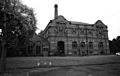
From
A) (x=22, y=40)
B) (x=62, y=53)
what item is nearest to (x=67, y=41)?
(x=62, y=53)

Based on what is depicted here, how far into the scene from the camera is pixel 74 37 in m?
44.8

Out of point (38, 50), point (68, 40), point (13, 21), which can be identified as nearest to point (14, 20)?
point (13, 21)

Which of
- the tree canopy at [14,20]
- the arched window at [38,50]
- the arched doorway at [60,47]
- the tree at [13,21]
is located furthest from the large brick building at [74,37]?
the tree at [13,21]

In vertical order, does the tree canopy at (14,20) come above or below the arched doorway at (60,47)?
above

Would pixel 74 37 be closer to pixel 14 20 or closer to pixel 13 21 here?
pixel 14 20

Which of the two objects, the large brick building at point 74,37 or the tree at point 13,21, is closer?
the tree at point 13,21

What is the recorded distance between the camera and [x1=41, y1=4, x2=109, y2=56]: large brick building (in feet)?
139

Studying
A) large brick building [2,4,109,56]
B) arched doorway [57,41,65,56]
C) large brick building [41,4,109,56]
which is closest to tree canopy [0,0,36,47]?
large brick building [2,4,109,56]

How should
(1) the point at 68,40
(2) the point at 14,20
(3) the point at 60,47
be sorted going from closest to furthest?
(2) the point at 14,20, (3) the point at 60,47, (1) the point at 68,40

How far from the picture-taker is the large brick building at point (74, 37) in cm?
4228

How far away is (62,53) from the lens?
140ft

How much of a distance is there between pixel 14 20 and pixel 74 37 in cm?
3048

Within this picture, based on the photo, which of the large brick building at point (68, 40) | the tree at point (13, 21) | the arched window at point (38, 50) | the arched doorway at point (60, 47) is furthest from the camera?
the arched doorway at point (60, 47)

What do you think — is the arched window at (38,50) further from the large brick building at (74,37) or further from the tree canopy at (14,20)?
the tree canopy at (14,20)
